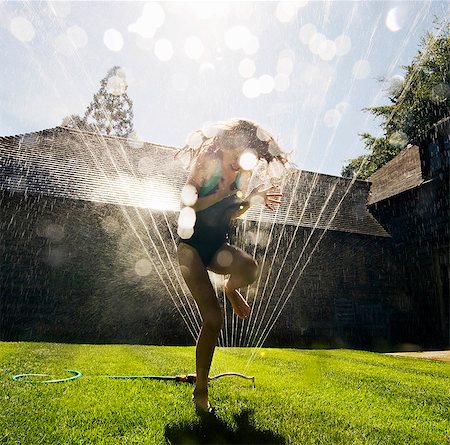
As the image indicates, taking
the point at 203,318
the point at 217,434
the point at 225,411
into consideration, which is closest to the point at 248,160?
the point at 203,318

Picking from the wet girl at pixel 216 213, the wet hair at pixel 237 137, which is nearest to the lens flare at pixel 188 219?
the wet girl at pixel 216 213

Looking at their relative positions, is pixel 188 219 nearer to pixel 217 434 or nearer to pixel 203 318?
pixel 203 318

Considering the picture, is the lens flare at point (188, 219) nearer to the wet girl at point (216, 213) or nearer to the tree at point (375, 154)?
the wet girl at point (216, 213)

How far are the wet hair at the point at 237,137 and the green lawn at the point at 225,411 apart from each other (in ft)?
6.41

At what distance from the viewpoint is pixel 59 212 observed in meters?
12.6

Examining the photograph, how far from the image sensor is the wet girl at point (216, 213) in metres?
2.81

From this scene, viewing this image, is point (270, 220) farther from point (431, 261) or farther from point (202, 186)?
point (202, 186)

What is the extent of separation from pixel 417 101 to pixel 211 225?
95.8ft

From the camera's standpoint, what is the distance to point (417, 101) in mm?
27422

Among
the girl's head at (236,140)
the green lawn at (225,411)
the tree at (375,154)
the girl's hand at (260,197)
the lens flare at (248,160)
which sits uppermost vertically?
the tree at (375,154)

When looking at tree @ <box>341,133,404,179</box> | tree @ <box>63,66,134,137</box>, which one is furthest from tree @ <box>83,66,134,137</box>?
tree @ <box>341,133,404,179</box>

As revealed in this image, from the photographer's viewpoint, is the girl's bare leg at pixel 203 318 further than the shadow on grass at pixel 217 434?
Yes

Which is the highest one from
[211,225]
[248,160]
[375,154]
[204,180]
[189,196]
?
[375,154]

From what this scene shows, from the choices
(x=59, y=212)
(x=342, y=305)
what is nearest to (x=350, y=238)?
(x=342, y=305)
